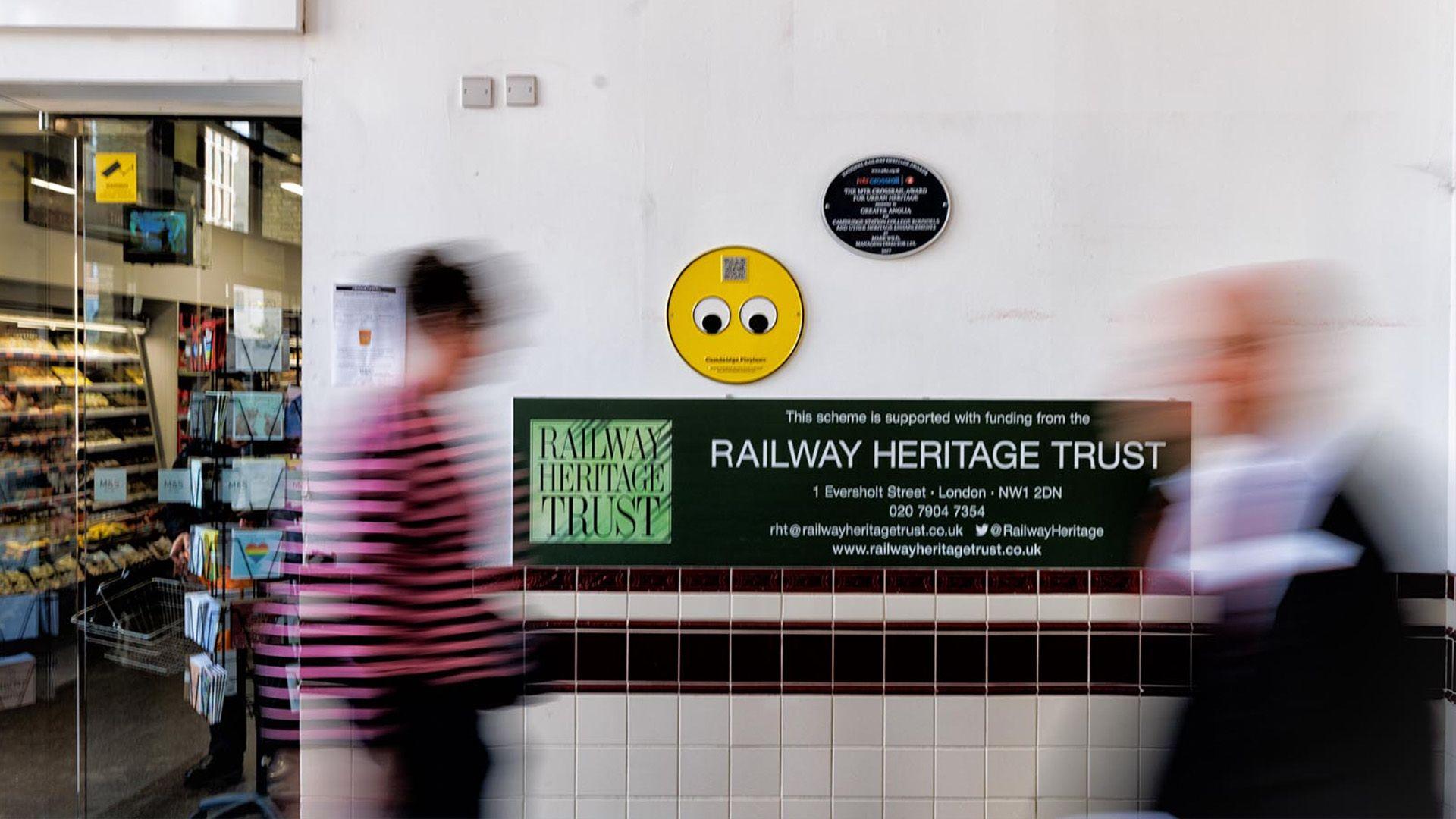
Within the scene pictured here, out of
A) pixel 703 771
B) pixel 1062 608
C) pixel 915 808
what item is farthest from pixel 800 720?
pixel 1062 608

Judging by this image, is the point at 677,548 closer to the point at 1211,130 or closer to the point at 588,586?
the point at 588,586

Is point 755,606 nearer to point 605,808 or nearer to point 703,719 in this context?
point 703,719

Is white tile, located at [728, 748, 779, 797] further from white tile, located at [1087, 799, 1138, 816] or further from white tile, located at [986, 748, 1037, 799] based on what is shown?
white tile, located at [1087, 799, 1138, 816]

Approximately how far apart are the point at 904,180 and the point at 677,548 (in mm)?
1359

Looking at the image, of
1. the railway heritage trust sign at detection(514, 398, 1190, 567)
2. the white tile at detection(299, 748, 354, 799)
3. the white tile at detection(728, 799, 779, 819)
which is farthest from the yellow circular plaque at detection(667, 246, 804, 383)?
the white tile at detection(299, 748, 354, 799)

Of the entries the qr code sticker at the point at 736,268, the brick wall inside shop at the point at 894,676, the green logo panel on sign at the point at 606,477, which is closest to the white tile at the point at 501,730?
the brick wall inside shop at the point at 894,676

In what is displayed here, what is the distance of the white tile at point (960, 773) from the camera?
121 inches

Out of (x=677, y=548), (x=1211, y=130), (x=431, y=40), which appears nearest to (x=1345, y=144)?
(x=1211, y=130)

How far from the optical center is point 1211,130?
304 centimetres

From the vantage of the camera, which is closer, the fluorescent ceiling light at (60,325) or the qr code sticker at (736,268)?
the qr code sticker at (736,268)

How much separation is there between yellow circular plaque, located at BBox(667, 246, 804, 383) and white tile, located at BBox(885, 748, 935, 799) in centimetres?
128

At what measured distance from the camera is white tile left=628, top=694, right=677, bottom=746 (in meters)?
3.07

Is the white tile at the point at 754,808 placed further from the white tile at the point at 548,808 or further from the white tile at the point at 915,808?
the white tile at the point at 548,808

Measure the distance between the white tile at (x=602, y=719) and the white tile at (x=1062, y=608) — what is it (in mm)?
1345
